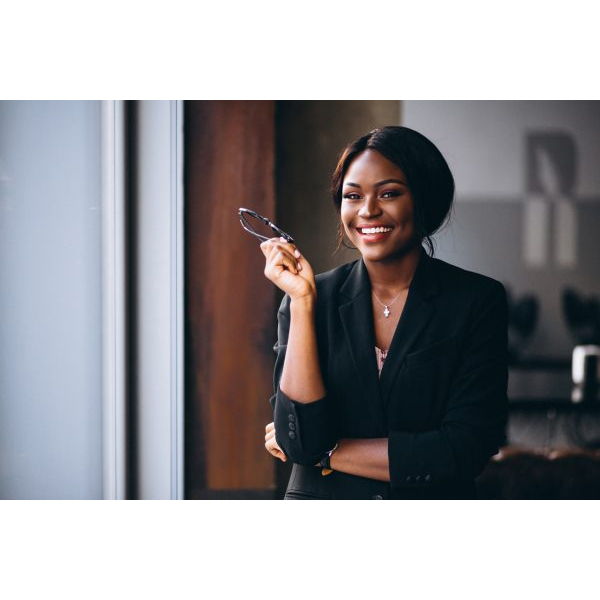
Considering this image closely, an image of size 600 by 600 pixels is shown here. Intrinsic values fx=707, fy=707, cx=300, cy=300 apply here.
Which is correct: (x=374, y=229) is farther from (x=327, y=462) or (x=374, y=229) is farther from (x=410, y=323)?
(x=327, y=462)

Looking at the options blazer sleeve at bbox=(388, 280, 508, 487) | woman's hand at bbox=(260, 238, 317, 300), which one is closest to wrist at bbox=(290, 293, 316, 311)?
woman's hand at bbox=(260, 238, 317, 300)

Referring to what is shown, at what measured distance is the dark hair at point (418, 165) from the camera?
227cm

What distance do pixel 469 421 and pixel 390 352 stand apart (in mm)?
318

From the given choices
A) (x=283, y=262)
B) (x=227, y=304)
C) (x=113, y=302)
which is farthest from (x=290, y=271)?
(x=113, y=302)

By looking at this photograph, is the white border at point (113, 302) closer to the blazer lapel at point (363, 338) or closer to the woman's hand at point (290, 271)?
the woman's hand at point (290, 271)

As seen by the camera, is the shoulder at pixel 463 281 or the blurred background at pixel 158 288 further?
the blurred background at pixel 158 288

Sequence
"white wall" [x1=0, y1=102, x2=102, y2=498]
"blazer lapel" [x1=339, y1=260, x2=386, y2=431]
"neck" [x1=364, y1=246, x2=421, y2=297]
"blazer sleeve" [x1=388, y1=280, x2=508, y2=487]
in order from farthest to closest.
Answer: "white wall" [x1=0, y1=102, x2=102, y2=498], "neck" [x1=364, y1=246, x2=421, y2=297], "blazer lapel" [x1=339, y1=260, x2=386, y2=431], "blazer sleeve" [x1=388, y1=280, x2=508, y2=487]

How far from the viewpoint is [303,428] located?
214 cm

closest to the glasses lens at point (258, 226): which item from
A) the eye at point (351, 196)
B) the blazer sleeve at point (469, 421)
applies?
the eye at point (351, 196)

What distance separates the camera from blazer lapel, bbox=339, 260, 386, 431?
87.8 inches

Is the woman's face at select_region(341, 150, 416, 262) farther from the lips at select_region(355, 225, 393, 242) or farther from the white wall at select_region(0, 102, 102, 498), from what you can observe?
the white wall at select_region(0, 102, 102, 498)

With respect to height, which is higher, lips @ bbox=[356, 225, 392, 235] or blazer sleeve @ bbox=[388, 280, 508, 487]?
lips @ bbox=[356, 225, 392, 235]

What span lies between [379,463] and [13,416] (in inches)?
64.6

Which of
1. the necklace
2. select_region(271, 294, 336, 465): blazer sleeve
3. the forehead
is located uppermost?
the forehead
